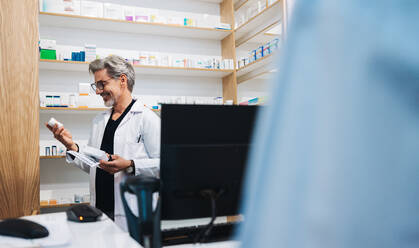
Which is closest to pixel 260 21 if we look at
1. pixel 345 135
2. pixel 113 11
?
pixel 113 11

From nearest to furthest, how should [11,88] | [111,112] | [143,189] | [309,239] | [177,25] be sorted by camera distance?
[309,239]
[143,189]
[11,88]
[111,112]
[177,25]

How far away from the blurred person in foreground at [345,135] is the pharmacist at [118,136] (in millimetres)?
1907

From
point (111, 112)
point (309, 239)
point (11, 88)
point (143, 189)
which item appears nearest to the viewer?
point (309, 239)

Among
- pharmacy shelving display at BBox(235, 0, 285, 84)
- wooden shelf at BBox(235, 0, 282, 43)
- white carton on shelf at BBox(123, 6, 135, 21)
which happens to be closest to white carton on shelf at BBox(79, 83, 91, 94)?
white carton on shelf at BBox(123, 6, 135, 21)

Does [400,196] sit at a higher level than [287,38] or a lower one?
lower

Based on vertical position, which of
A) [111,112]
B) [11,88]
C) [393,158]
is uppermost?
[11,88]

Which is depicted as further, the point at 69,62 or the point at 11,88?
the point at 69,62

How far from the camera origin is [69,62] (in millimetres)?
3541

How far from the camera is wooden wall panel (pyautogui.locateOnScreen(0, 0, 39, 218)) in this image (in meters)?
2.25

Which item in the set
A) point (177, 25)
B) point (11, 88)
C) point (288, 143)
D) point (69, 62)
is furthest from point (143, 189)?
point (177, 25)

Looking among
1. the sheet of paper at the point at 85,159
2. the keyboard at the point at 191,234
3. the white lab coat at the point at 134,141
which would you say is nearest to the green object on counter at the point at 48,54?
the white lab coat at the point at 134,141

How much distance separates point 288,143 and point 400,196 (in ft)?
0.28

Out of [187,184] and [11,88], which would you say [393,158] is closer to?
[187,184]

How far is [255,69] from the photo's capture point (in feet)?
13.8
